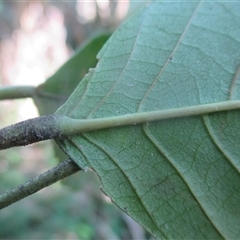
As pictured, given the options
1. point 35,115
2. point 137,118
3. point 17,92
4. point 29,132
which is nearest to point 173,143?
point 137,118

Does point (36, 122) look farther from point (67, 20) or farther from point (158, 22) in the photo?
point (67, 20)

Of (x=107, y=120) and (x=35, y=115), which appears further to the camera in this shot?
(x=35, y=115)

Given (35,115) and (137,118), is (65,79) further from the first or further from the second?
(35,115)

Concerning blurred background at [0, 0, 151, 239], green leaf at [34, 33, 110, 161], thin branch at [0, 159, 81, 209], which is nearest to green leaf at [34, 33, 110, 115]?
green leaf at [34, 33, 110, 161]

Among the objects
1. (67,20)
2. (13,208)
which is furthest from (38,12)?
(13,208)

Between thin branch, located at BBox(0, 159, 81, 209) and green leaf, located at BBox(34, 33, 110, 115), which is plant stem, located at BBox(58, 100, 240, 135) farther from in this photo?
green leaf, located at BBox(34, 33, 110, 115)

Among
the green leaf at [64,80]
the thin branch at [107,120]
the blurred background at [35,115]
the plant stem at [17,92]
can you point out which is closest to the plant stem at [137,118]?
the thin branch at [107,120]

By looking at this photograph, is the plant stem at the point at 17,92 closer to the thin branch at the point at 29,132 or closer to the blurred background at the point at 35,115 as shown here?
the thin branch at the point at 29,132
